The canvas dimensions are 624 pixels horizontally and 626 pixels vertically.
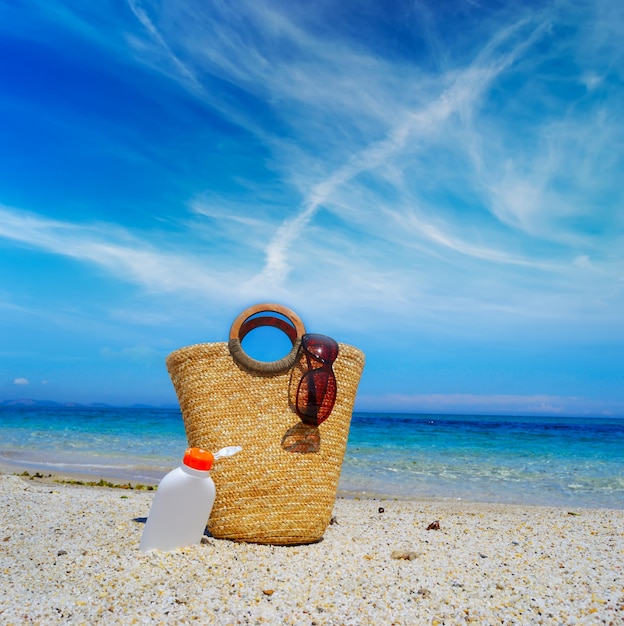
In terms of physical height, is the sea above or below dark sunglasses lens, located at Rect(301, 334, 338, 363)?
below

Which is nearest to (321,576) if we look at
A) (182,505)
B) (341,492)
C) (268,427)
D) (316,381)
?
(182,505)

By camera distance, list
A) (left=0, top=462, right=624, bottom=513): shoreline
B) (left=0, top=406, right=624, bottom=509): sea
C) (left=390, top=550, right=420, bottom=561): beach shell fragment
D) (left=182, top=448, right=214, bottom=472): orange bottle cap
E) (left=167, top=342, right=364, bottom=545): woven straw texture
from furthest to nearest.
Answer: (left=0, top=406, right=624, bottom=509): sea < (left=0, top=462, right=624, bottom=513): shoreline < (left=167, top=342, right=364, bottom=545): woven straw texture < (left=390, top=550, right=420, bottom=561): beach shell fragment < (left=182, top=448, right=214, bottom=472): orange bottle cap

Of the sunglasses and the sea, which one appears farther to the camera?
the sea

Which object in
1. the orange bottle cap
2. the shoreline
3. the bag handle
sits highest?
the bag handle

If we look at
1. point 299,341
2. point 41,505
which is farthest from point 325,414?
point 41,505

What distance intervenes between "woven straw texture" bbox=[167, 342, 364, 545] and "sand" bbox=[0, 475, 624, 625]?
15 cm

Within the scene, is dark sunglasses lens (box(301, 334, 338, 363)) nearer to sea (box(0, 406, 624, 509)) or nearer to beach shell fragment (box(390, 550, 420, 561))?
beach shell fragment (box(390, 550, 420, 561))

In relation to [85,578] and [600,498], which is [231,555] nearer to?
[85,578]

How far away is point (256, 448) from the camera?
3.90 m

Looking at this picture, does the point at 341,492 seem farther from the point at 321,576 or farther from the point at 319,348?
the point at 321,576

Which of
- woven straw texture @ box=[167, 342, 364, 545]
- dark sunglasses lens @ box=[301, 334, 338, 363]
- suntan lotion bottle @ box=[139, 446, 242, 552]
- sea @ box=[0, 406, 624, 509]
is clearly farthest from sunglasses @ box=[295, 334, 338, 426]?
sea @ box=[0, 406, 624, 509]

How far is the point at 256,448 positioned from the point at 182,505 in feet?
2.18

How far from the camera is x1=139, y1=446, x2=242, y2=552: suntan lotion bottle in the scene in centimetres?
333

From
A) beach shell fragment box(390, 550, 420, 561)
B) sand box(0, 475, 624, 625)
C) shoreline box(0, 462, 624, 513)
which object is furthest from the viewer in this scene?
shoreline box(0, 462, 624, 513)
